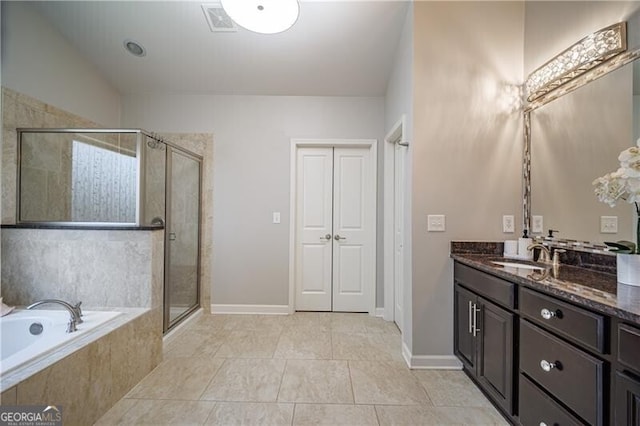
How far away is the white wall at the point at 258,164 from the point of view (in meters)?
3.16

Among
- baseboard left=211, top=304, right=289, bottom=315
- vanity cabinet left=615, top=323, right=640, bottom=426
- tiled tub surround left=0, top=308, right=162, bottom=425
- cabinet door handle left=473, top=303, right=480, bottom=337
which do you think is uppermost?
vanity cabinet left=615, top=323, right=640, bottom=426

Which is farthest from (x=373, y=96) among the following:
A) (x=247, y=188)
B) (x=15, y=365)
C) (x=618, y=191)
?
(x=15, y=365)

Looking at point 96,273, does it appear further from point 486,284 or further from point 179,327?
point 486,284

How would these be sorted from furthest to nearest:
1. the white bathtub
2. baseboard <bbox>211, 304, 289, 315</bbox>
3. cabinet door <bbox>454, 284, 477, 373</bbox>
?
baseboard <bbox>211, 304, 289, 315</bbox>
cabinet door <bbox>454, 284, 477, 373</bbox>
the white bathtub

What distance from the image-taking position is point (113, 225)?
199 cm

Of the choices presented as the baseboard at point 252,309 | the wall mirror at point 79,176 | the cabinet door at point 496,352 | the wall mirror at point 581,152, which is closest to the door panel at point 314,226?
the baseboard at point 252,309

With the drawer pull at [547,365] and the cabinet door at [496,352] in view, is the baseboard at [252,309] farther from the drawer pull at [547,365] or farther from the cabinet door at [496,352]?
the drawer pull at [547,365]

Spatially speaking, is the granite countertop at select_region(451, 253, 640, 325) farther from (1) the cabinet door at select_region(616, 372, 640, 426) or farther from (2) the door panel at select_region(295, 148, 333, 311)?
(2) the door panel at select_region(295, 148, 333, 311)

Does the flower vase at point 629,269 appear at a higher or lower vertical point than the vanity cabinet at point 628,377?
higher

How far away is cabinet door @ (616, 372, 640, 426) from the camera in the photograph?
0.82m

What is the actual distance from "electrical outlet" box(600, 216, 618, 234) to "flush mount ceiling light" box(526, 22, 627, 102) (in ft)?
2.87

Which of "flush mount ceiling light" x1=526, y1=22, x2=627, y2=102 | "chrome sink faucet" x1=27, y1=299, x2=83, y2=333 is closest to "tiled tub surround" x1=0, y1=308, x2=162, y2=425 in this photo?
"chrome sink faucet" x1=27, y1=299, x2=83, y2=333

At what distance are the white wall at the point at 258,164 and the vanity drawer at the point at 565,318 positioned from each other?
7.59ft

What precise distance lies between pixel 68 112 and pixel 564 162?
13.6 ft
